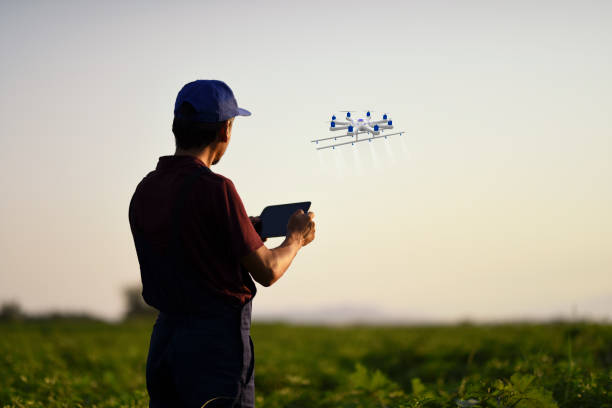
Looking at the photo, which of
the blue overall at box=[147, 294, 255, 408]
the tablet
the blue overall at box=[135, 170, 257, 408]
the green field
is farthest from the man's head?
the green field

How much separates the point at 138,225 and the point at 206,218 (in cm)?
55

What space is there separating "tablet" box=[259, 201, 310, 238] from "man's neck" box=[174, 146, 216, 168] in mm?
519

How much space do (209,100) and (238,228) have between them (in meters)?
0.81

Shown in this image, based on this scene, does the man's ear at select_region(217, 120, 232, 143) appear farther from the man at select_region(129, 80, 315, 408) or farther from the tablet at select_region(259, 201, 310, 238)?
the tablet at select_region(259, 201, 310, 238)

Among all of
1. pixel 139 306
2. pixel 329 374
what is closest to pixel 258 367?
pixel 329 374

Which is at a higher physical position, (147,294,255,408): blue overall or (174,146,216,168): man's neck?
(174,146,216,168): man's neck

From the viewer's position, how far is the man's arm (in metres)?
3.24

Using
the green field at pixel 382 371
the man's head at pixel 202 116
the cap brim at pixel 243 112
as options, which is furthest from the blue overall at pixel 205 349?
the green field at pixel 382 371

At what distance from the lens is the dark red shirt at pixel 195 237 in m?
3.24

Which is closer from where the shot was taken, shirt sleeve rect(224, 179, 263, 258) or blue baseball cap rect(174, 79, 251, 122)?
shirt sleeve rect(224, 179, 263, 258)

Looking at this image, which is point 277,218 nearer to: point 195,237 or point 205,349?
point 195,237

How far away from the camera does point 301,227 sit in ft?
11.7

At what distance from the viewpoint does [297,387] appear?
7.58m

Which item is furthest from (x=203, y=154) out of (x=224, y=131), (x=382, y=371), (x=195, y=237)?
(x=382, y=371)
